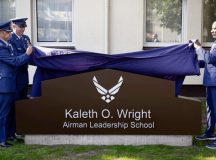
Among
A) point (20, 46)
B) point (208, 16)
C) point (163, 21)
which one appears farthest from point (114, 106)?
point (208, 16)

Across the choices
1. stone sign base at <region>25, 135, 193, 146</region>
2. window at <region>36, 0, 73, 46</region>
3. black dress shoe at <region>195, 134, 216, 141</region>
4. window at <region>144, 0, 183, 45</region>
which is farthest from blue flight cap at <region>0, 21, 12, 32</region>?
window at <region>144, 0, 183, 45</region>

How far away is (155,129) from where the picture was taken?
21.2ft

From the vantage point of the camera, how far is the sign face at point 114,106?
641cm

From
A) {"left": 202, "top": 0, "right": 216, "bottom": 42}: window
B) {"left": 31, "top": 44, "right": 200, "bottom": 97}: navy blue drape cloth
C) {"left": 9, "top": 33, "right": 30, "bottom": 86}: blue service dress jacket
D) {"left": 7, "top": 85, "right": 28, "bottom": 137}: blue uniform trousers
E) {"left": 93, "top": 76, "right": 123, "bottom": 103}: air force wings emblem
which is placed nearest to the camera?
{"left": 93, "top": 76, "right": 123, "bottom": 103}: air force wings emblem

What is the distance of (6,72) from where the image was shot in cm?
647

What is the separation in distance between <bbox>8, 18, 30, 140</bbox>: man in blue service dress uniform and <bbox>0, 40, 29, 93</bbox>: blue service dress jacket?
0.26 metres

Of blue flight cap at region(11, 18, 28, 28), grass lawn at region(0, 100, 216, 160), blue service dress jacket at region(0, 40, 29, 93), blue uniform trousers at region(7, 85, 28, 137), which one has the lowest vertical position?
grass lawn at region(0, 100, 216, 160)

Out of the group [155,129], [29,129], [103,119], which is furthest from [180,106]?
[29,129]

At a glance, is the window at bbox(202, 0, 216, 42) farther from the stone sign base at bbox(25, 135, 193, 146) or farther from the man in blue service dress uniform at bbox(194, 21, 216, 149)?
the stone sign base at bbox(25, 135, 193, 146)

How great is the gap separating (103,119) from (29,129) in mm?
1064

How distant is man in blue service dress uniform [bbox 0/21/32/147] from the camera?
21.0 feet

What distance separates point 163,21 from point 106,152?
5.19 meters

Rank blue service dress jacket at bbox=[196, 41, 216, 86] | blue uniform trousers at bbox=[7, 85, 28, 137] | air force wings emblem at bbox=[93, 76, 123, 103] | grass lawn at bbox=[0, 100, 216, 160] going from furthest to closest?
blue uniform trousers at bbox=[7, 85, 28, 137] < air force wings emblem at bbox=[93, 76, 123, 103] < blue service dress jacket at bbox=[196, 41, 216, 86] < grass lawn at bbox=[0, 100, 216, 160]

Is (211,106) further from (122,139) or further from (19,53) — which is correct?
(19,53)
